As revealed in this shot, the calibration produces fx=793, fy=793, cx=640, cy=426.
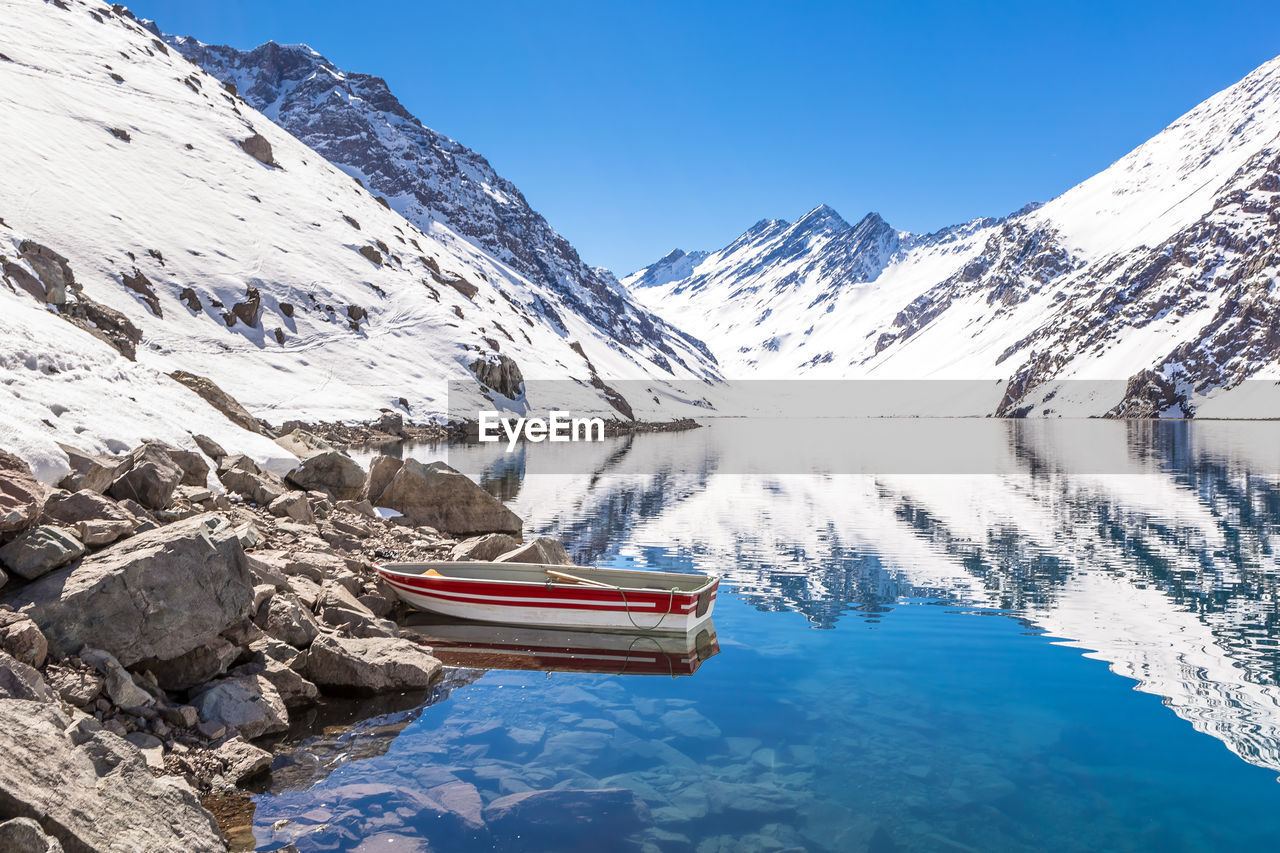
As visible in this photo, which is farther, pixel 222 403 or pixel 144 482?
pixel 222 403

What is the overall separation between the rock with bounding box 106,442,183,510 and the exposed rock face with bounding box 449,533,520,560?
9459mm

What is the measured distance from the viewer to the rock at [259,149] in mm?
116125

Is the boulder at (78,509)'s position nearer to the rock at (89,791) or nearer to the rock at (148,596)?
the rock at (148,596)

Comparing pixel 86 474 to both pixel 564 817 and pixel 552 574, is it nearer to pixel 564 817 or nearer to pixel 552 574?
pixel 552 574

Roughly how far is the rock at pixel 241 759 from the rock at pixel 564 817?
361 centimetres

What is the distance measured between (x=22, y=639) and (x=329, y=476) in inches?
853

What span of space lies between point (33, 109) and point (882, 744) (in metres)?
111

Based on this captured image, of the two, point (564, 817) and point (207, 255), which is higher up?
point (207, 255)

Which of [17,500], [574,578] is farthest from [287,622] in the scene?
[574,578]

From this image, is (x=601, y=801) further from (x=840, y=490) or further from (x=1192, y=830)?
(x=840, y=490)

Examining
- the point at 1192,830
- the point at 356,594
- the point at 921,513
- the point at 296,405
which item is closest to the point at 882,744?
the point at 1192,830

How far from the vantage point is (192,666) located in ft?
43.9

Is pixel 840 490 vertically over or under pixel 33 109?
under

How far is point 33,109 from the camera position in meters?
88.2
